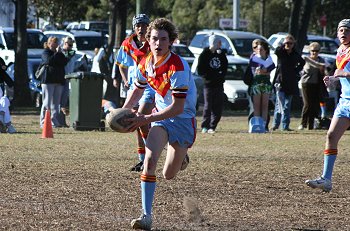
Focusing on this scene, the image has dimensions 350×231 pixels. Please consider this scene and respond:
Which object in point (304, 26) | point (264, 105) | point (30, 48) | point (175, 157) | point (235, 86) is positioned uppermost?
point (304, 26)

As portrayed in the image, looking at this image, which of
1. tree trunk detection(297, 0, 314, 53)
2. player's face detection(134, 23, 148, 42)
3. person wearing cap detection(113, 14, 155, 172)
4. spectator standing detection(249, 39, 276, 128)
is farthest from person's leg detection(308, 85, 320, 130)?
player's face detection(134, 23, 148, 42)

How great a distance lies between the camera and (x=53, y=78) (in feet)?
78.0

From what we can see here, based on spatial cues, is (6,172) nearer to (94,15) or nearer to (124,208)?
(124,208)

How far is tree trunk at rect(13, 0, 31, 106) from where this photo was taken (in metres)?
33.1

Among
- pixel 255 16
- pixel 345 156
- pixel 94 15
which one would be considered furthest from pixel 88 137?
pixel 94 15

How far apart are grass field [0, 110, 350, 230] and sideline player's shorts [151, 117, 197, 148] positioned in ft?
2.27

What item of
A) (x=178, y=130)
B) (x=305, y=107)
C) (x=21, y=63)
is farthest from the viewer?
(x=21, y=63)

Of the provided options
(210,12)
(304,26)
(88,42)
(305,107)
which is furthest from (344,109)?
(210,12)

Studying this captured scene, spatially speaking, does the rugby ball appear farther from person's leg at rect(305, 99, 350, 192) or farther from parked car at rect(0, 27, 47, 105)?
parked car at rect(0, 27, 47, 105)

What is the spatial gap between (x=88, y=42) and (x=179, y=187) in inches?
1064

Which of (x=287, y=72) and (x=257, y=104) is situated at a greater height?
(x=287, y=72)

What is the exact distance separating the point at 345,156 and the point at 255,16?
49846 mm

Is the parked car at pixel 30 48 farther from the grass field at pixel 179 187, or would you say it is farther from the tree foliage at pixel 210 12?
the tree foliage at pixel 210 12

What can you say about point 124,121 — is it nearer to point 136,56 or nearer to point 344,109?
point 344,109
